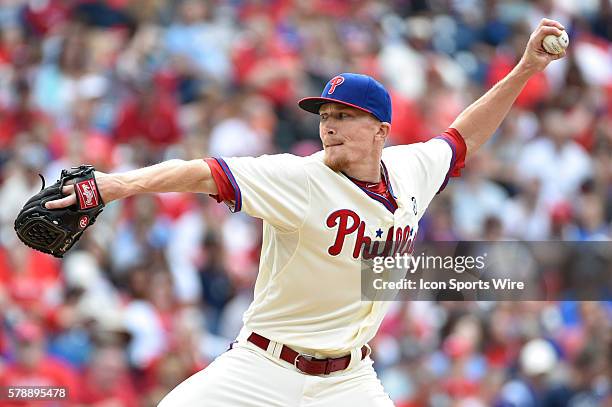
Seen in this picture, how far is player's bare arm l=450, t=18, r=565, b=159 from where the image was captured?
232 inches

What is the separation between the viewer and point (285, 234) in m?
5.12

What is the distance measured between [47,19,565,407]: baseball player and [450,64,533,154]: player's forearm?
0.79 meters

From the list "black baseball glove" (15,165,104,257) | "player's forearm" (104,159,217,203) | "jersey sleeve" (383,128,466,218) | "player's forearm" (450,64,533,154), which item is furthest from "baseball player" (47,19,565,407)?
"player's forearm" (450,64,533,154)

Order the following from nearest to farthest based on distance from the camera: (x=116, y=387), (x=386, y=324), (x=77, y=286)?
(x=116, y=387), (x=77, y=286), (x=386, y=324)

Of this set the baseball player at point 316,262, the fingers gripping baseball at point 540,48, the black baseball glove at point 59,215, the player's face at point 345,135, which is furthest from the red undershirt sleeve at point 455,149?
the black baseball glove at point 59,215

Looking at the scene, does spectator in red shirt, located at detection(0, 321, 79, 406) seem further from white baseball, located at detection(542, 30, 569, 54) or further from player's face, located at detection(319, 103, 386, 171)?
white baseball, located at detection(542, 30, 569, 54)

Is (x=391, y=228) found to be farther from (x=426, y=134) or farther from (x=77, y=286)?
(x=426, y=134)

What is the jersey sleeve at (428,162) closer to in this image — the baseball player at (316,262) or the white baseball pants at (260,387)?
the baseball player at (316,262)

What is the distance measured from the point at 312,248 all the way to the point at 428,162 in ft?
3.23

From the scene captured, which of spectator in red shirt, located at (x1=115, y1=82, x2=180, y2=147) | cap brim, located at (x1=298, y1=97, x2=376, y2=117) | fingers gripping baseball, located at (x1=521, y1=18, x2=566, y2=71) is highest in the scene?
fingers gripping baseball, located at (x1=521, y1=18, x2=566, y2=71)

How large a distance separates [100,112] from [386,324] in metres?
3.44

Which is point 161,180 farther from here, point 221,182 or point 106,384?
point 106,384

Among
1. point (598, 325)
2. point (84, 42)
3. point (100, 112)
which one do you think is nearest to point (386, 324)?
point (598, 325)

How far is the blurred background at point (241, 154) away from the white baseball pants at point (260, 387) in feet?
10.7
